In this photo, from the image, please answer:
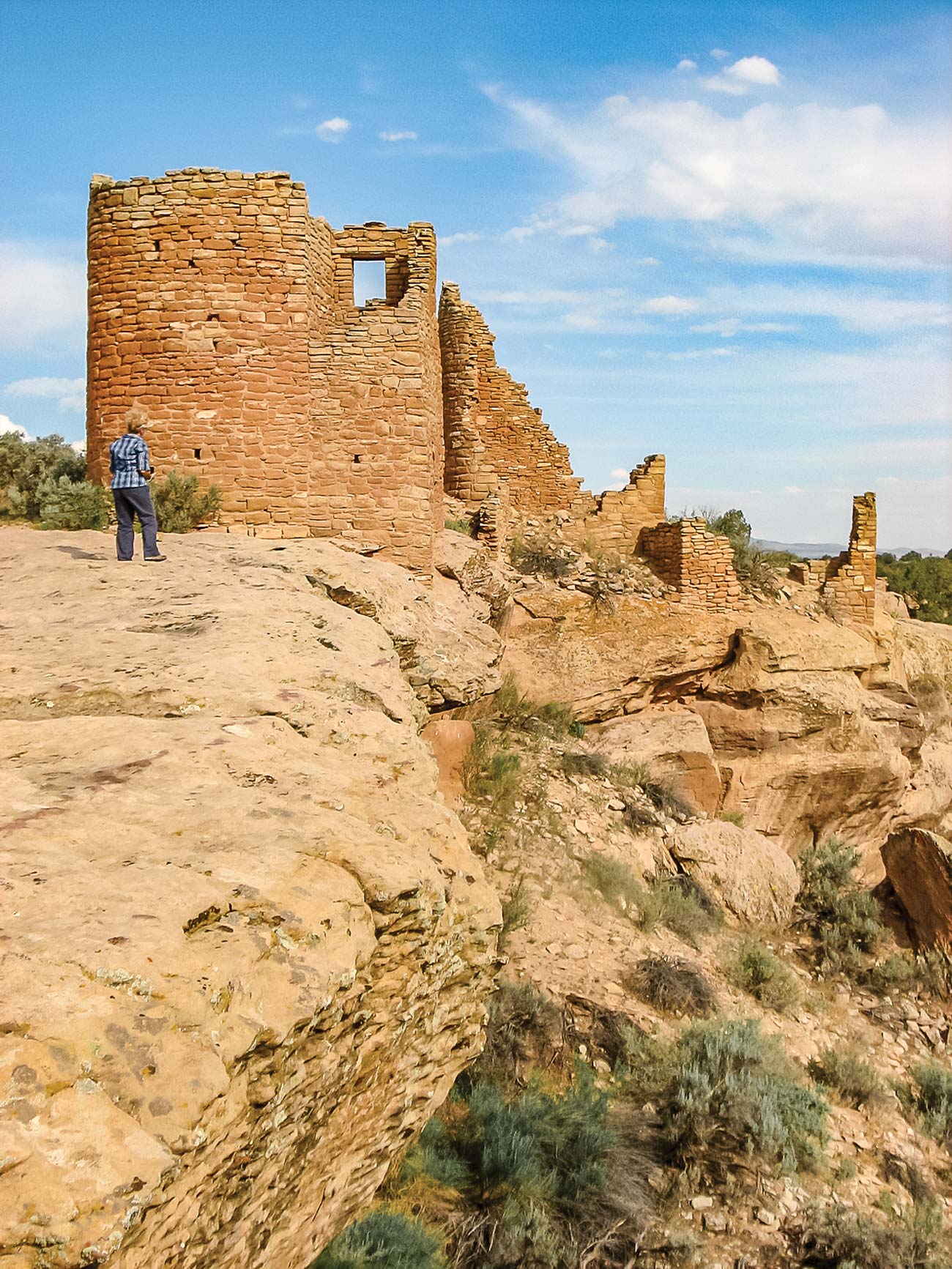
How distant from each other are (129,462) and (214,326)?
10.9 ft

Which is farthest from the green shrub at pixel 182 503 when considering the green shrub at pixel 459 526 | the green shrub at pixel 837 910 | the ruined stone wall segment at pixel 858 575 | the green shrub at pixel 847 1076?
the ruined stone wall segment at pixel 858 575

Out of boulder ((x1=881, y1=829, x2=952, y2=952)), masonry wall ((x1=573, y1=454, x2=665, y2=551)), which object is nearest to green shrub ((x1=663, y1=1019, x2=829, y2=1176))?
boulder ((x1=881, y1=829, x2=952, y2=952))

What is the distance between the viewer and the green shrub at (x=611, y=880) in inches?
367

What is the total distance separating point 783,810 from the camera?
13898 mm

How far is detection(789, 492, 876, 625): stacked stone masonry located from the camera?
1506 centimetres

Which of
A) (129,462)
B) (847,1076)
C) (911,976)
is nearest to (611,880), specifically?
(847,1076)

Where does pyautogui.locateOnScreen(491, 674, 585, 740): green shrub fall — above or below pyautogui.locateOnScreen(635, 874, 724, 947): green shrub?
above

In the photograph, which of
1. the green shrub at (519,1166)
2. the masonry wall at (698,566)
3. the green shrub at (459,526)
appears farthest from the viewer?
the masonry wall at (698,566)

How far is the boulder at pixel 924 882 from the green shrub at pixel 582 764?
389cm

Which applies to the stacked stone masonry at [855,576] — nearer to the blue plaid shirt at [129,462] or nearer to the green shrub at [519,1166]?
the green shrub at [519,1166]

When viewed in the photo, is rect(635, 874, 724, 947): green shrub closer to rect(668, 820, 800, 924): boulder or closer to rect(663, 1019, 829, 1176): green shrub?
rect(668, 820, 800, 924): boulder

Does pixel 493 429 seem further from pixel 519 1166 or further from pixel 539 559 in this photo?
pixel 519 1166

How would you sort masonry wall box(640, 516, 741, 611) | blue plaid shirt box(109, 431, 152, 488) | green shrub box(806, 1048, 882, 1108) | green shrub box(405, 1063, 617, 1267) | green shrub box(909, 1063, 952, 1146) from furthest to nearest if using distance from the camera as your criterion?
masonry wall box(640, 516, 741, 611) → green shrub box(806, 1048, 882, 1108) → green shrub box(909, 1063, 952, 1146) → blue plaid shirt box(109, 431, 152, 488) → green shrub box(405, 1063, 617, 1267)

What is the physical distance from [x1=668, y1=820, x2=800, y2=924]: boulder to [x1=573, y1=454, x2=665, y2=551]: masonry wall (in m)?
5.01
